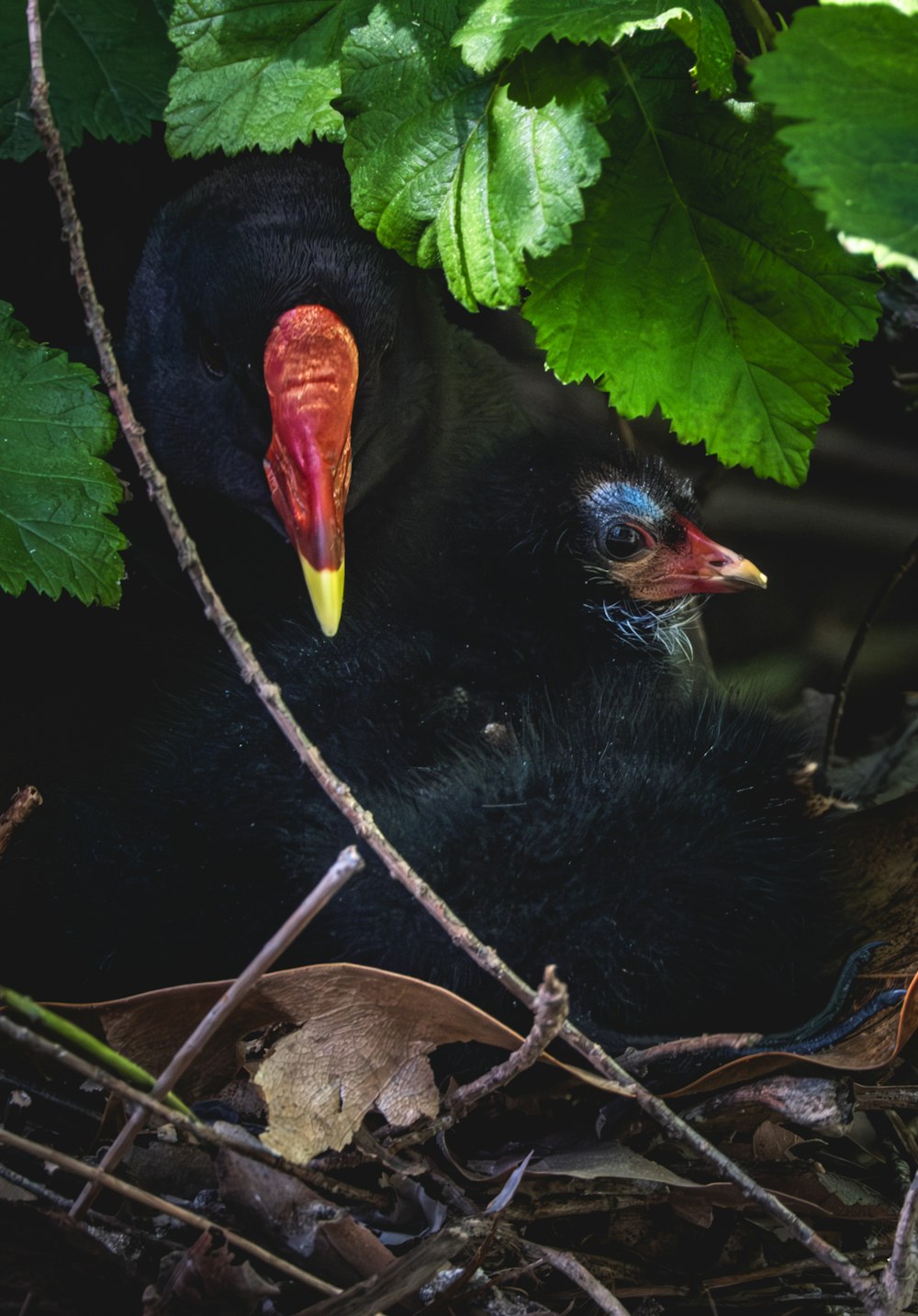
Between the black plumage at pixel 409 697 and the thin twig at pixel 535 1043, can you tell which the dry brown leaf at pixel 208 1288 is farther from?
the black plumage at pixel 409 697

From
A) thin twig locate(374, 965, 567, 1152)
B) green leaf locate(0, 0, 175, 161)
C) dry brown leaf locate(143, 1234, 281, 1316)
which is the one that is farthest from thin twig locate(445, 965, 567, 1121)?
green leaf locate(0, 0, 175, 161)

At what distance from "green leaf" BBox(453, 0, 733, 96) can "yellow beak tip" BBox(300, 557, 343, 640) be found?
0.66 m

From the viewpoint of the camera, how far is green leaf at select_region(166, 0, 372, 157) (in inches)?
66.7

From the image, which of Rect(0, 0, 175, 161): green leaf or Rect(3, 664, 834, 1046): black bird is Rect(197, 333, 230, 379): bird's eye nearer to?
Rect(0, 0, 175, 161): green leaf

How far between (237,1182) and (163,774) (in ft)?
2.05

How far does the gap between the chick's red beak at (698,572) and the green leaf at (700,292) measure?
34 centimetres

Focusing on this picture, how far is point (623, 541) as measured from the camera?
196 centimetres

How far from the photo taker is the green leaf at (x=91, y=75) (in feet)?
6.22

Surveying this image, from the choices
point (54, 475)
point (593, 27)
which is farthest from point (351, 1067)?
point (593, 27)

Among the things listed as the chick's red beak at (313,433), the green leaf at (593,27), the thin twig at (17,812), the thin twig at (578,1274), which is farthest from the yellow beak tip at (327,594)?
the thin twig at (578,1274)

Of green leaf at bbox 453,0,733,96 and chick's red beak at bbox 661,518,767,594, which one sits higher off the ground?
green leaf at bbox 453,0,733,96

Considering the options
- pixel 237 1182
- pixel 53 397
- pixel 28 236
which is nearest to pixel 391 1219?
pixel 237 1182

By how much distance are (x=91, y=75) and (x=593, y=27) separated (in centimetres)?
89

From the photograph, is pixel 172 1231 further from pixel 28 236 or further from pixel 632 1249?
pixel 28 236
